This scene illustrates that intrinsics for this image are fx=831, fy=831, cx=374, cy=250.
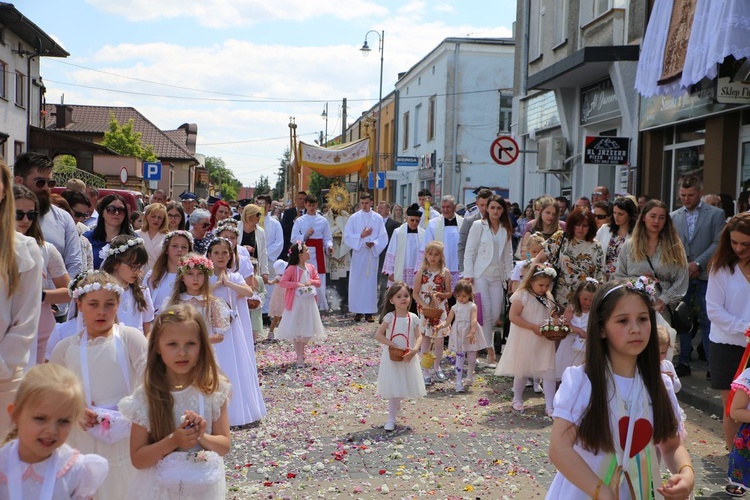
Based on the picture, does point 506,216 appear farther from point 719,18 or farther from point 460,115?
point 460,115

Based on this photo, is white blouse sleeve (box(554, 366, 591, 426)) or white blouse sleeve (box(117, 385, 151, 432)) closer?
white blouse sleeve (box(554, 366, 591, 426))

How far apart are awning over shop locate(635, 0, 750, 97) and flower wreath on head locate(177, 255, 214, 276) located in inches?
242

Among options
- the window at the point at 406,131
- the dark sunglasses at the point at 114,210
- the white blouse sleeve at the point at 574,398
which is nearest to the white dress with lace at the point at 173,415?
the white blouse sleeve at the point at 574,398

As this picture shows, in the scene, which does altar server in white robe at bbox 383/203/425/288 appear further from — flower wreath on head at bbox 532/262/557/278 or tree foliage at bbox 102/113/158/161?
tree foliage at bbox 102/113/158/161

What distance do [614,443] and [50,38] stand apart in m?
32.4

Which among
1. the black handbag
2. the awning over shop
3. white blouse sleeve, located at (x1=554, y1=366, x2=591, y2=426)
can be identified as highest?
the awning over shop

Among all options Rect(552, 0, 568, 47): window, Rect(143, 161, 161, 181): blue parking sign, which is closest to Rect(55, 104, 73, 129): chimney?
Rect(143, 161, 161, 181): blue parking sign

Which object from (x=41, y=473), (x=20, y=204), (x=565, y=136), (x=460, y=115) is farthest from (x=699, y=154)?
(x=460, y=115)

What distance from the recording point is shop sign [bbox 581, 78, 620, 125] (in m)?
16.1

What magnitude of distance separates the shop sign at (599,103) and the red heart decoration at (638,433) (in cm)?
1331

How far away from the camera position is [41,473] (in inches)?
120

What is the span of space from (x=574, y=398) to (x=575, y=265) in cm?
554

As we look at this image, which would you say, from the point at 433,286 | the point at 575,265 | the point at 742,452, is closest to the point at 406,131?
the point at 433,286

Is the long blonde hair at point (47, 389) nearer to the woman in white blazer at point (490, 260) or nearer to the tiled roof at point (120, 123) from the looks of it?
the woman in white blazer at point (490, 260)
